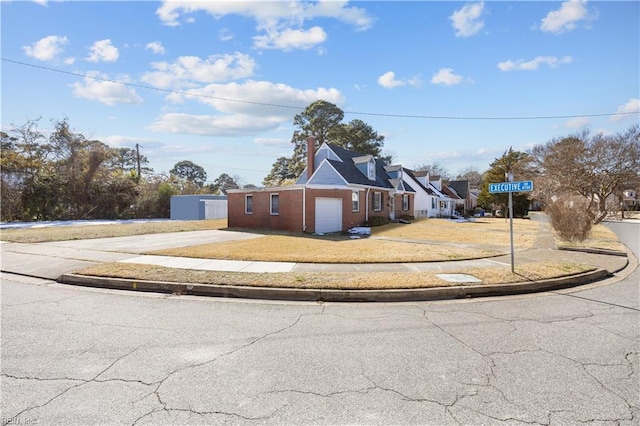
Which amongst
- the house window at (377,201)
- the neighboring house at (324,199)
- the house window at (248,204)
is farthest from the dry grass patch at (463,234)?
the house window at (248,204)

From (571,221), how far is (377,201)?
1390cm

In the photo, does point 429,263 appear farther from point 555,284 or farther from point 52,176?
point 52,176

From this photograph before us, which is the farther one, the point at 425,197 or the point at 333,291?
the point at 425,197

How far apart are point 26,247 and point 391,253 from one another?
46.7 feet

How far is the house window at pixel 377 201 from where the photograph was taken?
85.7ft

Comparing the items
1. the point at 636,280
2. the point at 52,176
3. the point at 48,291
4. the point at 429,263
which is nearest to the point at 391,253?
the point at 429,263

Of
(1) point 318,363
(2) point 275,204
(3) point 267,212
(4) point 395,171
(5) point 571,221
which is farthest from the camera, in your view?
(4) point 395,171

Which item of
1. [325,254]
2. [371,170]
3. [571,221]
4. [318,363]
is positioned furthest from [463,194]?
[318,363]

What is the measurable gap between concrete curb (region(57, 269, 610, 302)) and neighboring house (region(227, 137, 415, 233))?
12583 millimetres

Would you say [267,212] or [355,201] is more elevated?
[355,201]

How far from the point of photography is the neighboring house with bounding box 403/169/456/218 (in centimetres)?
3688

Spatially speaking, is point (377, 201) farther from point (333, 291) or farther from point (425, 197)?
point (333, 291)

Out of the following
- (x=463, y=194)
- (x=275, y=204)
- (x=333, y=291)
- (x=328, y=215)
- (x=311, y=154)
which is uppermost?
(x=311, y=154)

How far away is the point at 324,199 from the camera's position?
20.5m
